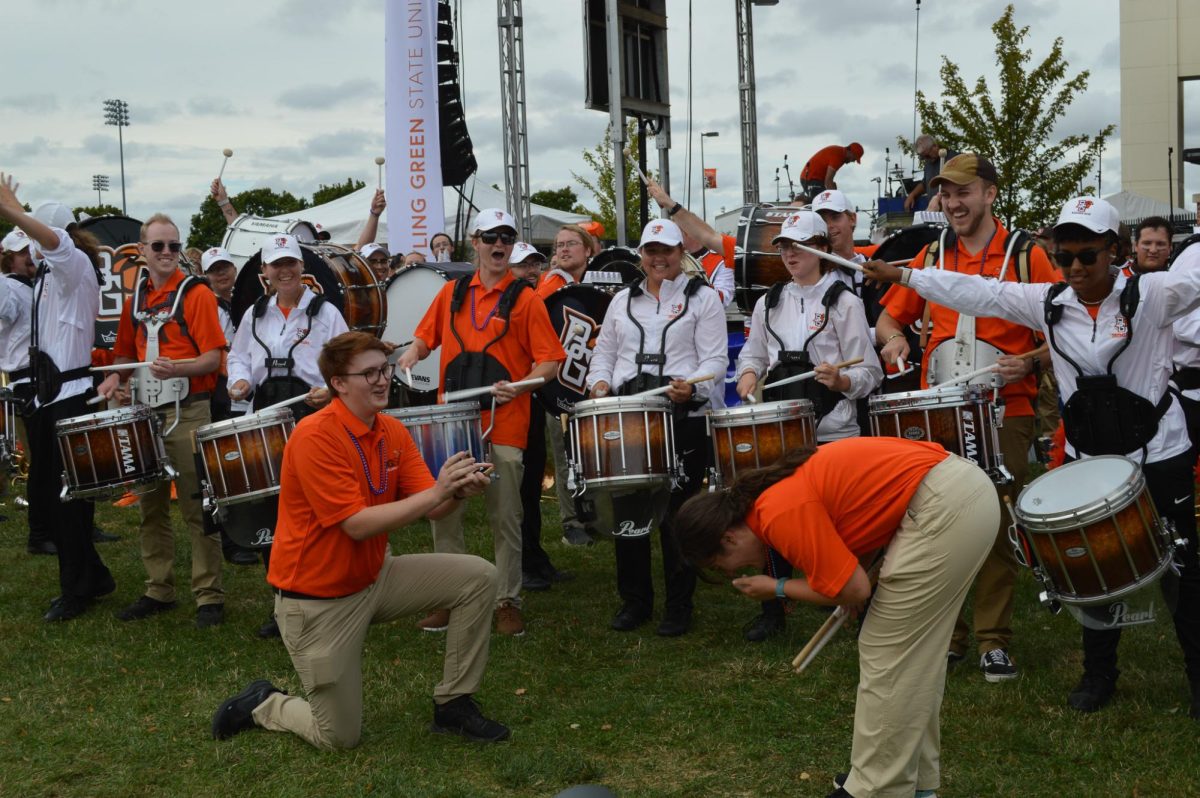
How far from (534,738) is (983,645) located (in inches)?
87.5

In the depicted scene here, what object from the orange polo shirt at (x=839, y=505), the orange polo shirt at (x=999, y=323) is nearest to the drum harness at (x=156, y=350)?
the orange polo shirt at (x=999, y=323)

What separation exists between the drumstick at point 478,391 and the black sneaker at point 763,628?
1.79m

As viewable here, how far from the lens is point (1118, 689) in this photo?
5539 millimetres

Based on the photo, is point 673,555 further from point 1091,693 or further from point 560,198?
point 560,198

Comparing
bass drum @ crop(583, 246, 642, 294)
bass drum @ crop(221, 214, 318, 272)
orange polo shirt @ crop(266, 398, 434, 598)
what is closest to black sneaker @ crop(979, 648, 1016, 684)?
orange polo shirt @ crop(266, 398, 434, 598)

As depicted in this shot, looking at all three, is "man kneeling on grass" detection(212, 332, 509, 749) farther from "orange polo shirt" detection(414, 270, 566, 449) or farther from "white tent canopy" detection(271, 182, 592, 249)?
"white tent canopy" detection(271, 182, 592, 249)

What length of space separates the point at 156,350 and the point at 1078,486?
5.29 meters

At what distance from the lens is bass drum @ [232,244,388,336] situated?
1027cm

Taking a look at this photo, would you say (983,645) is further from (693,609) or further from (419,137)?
(419,137)

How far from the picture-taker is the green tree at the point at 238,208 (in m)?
47.6

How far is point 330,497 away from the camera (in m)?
4.98

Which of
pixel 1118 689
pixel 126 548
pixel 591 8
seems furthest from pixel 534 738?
pixel 591 8

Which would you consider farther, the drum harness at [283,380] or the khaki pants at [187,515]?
the khaki pants at [187,515]

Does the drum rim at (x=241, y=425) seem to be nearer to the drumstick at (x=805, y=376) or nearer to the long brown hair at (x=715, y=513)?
the drumstick at (x=805, y=376)
